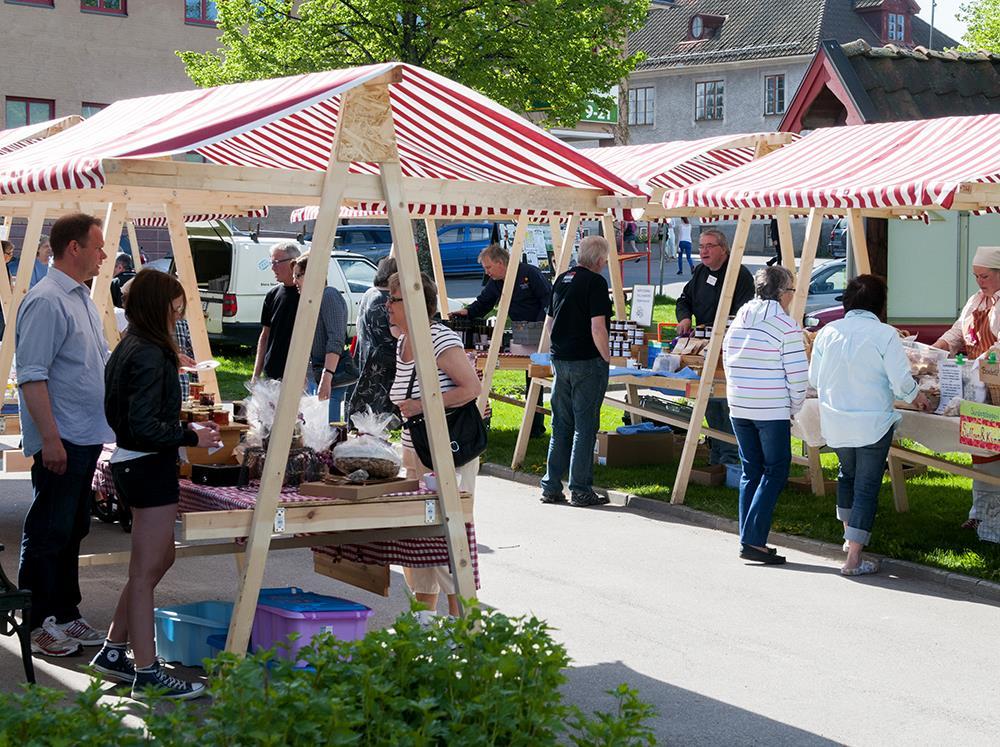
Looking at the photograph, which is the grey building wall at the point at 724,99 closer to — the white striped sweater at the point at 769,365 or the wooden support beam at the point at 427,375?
the white striped sweater at the point at 769,365

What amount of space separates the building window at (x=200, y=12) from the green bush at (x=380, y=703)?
117ft

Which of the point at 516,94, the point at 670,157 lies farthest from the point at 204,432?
the point at 516,94

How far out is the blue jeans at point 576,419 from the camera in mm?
10867

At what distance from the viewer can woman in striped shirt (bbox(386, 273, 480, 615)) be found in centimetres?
667

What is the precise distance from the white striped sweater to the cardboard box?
3.75m

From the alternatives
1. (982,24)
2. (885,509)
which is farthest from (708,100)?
(885,509)

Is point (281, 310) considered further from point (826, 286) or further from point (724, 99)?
point (724, 99)

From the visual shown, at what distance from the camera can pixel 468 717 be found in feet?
12.2

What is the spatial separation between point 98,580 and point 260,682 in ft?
16.6

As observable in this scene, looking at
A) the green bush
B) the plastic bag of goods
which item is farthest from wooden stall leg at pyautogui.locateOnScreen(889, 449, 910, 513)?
the green bush

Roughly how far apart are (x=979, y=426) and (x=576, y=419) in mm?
3381

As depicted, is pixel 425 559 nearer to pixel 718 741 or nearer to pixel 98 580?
pixel 718 741

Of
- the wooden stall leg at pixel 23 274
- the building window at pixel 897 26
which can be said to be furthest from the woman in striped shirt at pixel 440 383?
the building window at pixel 897 26

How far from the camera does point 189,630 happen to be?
6.49m
